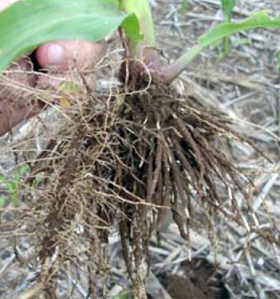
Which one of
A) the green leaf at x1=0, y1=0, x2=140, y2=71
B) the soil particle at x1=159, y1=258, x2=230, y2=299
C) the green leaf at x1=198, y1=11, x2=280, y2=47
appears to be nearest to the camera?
the green leaf at x1=0, y1=0, x2=140, y2=71

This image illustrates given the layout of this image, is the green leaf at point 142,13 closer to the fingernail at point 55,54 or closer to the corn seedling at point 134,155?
the corn seedling at point 134,155

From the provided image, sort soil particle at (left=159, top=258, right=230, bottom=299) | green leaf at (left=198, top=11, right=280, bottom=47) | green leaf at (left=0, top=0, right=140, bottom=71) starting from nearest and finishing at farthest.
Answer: green leaf at (left=0, top=0, right=140, bottom=71)
green leaf at (left=198, top=11, right=280, bottom=47)
soil particle at (left=159, top=258, right=230, bottom=299)

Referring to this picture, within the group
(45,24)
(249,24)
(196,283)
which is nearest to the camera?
(45,24)

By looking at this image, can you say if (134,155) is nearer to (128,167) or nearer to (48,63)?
(128,167)

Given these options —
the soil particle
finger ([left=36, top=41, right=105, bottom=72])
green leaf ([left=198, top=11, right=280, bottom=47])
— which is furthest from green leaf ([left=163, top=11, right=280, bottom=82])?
the soil particle

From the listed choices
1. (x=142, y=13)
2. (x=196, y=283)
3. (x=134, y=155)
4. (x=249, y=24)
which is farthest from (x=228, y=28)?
(x=196, y=283)

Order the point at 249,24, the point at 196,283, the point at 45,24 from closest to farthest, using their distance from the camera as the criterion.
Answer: the point at 45,24
the point at 249,24
the point at 196,283

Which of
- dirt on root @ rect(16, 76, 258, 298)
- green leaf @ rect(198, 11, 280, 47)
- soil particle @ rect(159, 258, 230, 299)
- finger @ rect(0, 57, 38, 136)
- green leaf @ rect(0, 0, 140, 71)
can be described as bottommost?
soil particle @ rect(159, 258, 230, 299)

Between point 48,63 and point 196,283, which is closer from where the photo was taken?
point 48,63

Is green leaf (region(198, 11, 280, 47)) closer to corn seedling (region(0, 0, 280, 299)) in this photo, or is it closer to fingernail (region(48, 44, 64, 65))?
corn seedling (region(0, 0, 280, 299))
